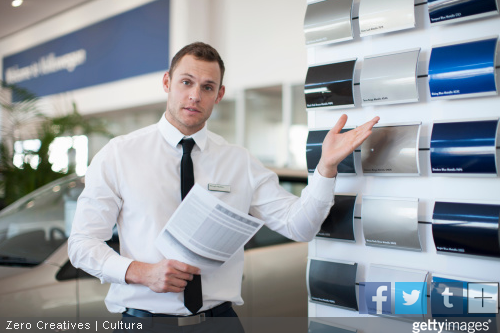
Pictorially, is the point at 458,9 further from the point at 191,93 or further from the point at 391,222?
the point at 191,93

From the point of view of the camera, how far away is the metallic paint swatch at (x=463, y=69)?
1304mm

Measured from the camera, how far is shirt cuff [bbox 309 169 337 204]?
1598 mm

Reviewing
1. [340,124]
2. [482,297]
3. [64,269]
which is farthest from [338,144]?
[64,269]

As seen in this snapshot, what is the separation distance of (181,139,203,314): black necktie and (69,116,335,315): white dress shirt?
0.03m

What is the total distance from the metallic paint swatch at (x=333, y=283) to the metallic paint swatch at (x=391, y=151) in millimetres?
334

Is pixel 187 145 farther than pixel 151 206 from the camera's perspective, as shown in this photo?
Yes

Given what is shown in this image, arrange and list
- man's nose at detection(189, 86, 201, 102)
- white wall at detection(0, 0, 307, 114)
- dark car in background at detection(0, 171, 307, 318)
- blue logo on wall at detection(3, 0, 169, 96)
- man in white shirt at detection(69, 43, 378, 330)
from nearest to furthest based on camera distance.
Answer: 1. man in white shirt at detection(69, 43, 378, 330)
2. man's nose at detection(189, 86, 201, 102)
3. dark car in background at detection(0, 171, 307, 318)
4. white wall at detection(0, 0, 307, 114)
5. blue logo on wall at detection(3, 0, 169, 96)

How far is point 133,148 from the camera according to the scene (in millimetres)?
1737

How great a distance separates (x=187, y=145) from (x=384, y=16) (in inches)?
30.6

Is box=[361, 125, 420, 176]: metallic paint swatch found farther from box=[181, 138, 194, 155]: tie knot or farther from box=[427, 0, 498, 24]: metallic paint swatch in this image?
box=[181, 138, 194, 155]: tie knot

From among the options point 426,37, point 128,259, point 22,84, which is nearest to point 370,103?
point 426,37

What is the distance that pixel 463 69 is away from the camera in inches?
52.9

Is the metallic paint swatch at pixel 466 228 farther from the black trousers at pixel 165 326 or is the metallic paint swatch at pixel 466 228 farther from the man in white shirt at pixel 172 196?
the black trousers at pixel 165 326

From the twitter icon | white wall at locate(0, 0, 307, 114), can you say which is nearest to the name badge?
the twitter icon
